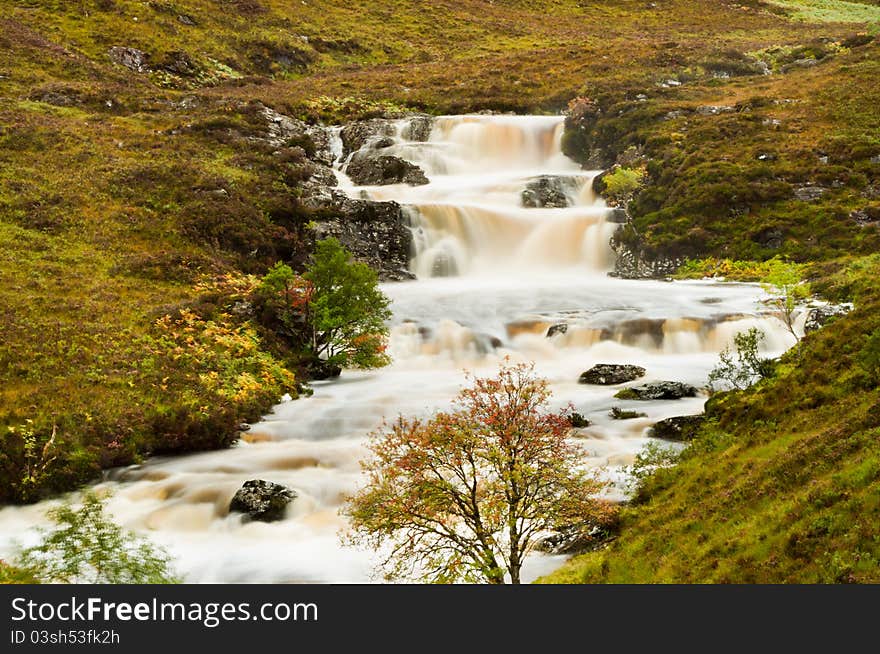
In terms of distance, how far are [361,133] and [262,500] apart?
131 ft

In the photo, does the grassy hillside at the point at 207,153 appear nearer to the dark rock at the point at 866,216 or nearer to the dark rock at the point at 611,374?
the dark rock at the point at 866,216

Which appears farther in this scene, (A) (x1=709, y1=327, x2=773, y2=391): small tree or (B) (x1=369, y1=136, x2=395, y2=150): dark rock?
(B) (x1=369, y1=136, x2=395, y2=150): dark rock

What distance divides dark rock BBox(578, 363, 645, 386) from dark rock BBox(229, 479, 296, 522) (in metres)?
11.0

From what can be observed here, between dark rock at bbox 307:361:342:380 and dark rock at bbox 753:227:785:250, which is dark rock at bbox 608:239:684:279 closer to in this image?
dark rock at bbox 753:227:785:250

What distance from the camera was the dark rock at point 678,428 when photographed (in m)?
17.4

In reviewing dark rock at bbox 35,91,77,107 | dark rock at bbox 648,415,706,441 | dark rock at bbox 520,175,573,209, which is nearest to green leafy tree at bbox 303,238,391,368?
dark rock at bbox 648,415,706,441

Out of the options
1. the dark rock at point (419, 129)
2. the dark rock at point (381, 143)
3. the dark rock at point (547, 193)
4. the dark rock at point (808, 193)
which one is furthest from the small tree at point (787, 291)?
the dark rock at point (419, 129)

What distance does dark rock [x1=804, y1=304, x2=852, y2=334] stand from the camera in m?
21.9

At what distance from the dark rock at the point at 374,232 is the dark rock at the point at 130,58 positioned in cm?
3542

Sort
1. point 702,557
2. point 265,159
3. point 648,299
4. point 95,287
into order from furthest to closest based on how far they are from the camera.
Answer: point 265,159, point 648,299, point 95,287, point 702,557
